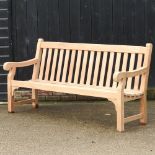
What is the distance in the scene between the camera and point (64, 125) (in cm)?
713

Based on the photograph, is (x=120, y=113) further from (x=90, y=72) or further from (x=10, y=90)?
(x=10, y=90)

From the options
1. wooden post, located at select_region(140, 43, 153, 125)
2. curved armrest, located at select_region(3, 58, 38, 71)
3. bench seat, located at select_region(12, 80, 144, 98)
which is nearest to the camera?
bench seat, located at select_region(12, 80, 144, 98)

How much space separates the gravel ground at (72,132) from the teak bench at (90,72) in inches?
10.3

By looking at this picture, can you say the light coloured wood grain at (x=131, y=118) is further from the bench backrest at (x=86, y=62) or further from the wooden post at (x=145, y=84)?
the bench backrest at (x=86, y=62)

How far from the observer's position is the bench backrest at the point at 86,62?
7266 millimetres

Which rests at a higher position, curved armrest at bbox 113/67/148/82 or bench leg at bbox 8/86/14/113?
curved armrest at bbox 113/67/148/82

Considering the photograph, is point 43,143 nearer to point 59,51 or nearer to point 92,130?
point 92,130

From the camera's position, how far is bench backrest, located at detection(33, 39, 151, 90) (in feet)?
23.8

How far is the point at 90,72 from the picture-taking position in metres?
7.62

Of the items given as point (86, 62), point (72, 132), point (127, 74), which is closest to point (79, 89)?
point (72, 132)

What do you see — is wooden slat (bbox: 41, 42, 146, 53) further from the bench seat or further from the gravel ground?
the gravel ground

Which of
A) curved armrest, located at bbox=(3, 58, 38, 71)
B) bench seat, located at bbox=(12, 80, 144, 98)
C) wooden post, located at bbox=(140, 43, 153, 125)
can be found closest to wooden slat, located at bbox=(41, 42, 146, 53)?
wooden post, located at bbox=(140, 43, 153, 125)

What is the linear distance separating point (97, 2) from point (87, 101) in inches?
64.9

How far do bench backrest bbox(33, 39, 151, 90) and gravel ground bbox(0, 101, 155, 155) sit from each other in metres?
0.49
